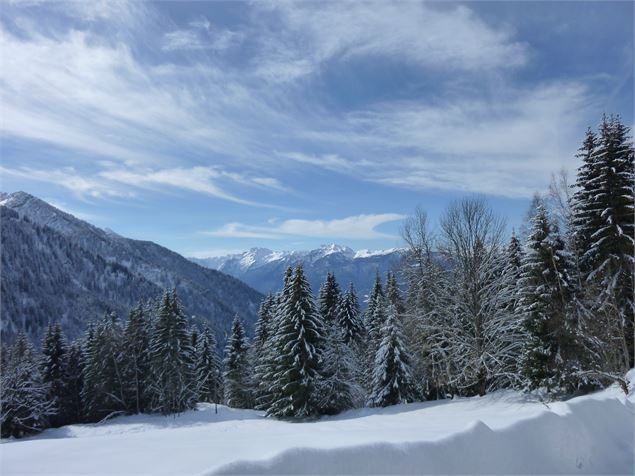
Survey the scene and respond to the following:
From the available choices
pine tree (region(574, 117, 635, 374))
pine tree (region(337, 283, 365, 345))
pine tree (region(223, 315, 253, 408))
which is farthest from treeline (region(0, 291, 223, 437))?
pine tree (region(574, 117, 635, 374))

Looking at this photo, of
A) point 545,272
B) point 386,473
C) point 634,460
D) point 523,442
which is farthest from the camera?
point 545,272

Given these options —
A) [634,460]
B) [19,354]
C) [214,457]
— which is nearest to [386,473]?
[214,457]

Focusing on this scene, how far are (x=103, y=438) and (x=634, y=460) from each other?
29.7 feet

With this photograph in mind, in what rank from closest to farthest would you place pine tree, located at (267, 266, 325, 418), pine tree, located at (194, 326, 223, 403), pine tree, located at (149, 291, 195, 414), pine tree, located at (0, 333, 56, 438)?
pine tree, located at (267, 266, 325, 418), pine tree, located at (0, 333, 56, 438), pine tree, located at (149, 291, 195, 414), pine tree, located at (194, 326, 223, 403)

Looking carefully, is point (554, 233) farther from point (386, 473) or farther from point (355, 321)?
point (355, 321)

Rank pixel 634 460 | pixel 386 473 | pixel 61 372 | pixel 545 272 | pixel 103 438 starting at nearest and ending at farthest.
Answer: pixel 386 473
pixel 634 460
pixel 103 438
pixel 545 272
pixel 61 372

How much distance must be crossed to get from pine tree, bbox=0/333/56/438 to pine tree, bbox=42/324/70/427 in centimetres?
349

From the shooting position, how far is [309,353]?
28.1 m

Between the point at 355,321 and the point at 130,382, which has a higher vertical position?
the point at 355,321

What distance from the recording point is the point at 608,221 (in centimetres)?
1961

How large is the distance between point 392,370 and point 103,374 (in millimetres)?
30367

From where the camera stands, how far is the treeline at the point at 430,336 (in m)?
18.7

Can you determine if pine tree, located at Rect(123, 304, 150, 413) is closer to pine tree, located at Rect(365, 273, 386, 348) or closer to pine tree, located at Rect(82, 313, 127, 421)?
pine tree, located at Rect(82, 313, 127, 421)

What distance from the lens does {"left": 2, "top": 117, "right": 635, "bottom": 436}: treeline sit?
61.3ft
